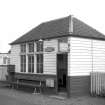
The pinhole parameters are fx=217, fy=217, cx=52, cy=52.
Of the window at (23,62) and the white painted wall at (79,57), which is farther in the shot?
the window at (23,62)

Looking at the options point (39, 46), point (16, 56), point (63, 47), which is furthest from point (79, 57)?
point (16, 56)

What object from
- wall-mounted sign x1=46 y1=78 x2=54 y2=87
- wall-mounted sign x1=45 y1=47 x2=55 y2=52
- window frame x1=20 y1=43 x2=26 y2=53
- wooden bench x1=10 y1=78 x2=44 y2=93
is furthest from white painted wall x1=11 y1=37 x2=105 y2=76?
window frame x1=20 y1=43 x2=26 y2=53

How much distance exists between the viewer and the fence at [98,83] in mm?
13327

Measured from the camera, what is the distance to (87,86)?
556 inches

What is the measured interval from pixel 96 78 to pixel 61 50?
9.38ft

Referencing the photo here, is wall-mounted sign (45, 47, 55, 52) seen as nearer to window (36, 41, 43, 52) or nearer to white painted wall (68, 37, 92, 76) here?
window (36, 41, 43, 52)

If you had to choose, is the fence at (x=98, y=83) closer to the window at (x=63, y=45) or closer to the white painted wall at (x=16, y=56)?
the window at (x=63, y=45)

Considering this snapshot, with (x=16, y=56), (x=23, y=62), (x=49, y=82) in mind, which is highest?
(x=16, y=56)

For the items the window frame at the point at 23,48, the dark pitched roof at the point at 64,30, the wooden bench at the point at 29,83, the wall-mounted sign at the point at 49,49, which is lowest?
the wooden bench at the point at 29,83

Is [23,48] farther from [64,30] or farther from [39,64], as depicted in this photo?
[64,30]

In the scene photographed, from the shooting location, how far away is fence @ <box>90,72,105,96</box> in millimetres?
13327

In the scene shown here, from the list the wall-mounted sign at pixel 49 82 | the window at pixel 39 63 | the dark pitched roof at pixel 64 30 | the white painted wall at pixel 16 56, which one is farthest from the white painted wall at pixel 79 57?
the white painted wall at pixel 16 56

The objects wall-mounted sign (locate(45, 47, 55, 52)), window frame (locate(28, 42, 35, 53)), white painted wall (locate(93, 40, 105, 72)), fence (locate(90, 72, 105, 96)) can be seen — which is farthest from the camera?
window frame (locate(28, 42, 35, 53))

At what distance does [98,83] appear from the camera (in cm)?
1359
